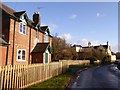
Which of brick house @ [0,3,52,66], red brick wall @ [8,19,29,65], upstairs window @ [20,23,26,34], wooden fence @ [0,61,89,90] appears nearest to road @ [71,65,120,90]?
wooden fence @ [0,61,89,90]

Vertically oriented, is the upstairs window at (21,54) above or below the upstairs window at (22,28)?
below

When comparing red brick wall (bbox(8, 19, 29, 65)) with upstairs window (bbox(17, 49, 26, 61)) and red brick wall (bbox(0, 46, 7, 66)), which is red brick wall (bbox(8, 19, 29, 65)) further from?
red brick wall (bbox(0, 46, 7, 66))

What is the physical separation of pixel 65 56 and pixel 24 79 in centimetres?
5053

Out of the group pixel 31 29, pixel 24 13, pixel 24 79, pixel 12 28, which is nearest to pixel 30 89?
pixel 24 79

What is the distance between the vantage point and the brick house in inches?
981

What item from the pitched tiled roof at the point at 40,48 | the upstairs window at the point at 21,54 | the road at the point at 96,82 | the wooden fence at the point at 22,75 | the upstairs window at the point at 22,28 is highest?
the upstairs window at the point at 22,28

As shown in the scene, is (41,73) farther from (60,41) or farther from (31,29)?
(60,41)

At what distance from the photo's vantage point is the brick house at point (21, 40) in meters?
24.9

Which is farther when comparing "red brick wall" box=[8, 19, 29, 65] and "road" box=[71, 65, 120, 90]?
"red brick wall" box=[8, 19, 29, 65]

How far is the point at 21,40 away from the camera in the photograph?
27734 millimetres

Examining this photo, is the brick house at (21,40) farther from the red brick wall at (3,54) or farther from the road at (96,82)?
the road at (96,82)

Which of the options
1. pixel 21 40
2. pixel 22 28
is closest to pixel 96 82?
pixel 21 40

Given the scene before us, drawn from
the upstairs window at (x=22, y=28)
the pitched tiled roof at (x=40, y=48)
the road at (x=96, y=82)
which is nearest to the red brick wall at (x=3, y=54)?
the upstairs window at (x=22, y=28)

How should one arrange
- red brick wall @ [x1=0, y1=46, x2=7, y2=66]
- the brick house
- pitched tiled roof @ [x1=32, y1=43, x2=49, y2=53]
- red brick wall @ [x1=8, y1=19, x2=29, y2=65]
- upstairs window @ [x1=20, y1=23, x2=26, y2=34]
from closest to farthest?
1. red brick wall @ [x1=0, y1=46, x2=7, y2=66]
2. the brick house
3. red brick wall @ [x1=8, y1=19, x2=29, y2=65]
4. upstairs window @ [x1=20, y1=23, x2=26, y2=34]
5. pitched tiled roof @ [x1=32, y1=43, x2=49, y2=53]
